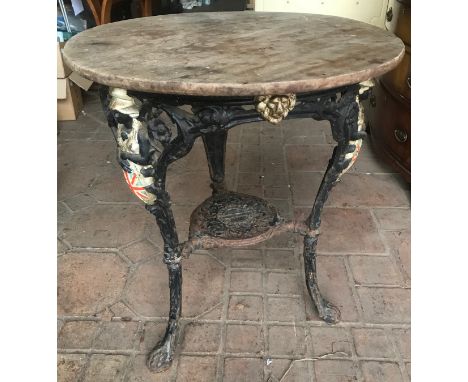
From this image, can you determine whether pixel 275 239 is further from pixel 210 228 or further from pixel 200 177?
pixel 200 177

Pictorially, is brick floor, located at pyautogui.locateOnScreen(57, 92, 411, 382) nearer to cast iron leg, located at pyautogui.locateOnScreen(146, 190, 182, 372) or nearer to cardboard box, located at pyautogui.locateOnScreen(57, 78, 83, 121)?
cast iron leg, located at pyautogui.locateOnScreen(146, 190, 182, 372)

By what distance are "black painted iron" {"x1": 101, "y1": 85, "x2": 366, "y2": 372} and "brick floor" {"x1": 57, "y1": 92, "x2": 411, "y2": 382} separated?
0.12m

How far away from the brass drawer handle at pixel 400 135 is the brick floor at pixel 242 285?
299 mm

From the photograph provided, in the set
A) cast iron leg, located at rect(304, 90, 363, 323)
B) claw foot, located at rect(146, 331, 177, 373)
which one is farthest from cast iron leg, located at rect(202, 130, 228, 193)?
claw foot, located at rect(146, 331, 177, 373)

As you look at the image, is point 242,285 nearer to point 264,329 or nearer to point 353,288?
point 264,329

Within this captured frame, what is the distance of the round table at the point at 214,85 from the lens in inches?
42.3

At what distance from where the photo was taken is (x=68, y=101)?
3.44 meters

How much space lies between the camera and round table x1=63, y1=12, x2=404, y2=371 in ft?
3.53

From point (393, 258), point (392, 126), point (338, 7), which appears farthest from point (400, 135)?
point (338, 7)

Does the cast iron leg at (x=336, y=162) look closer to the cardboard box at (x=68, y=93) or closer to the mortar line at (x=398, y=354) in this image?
the mortar line at (x=398, y=354)

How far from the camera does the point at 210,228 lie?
1.75 meters

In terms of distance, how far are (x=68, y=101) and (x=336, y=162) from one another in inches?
107

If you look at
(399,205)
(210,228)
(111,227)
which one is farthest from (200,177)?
(399,205)

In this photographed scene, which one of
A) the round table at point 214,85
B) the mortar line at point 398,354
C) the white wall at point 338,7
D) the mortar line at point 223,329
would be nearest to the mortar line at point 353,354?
the mortar line at point 398,354
